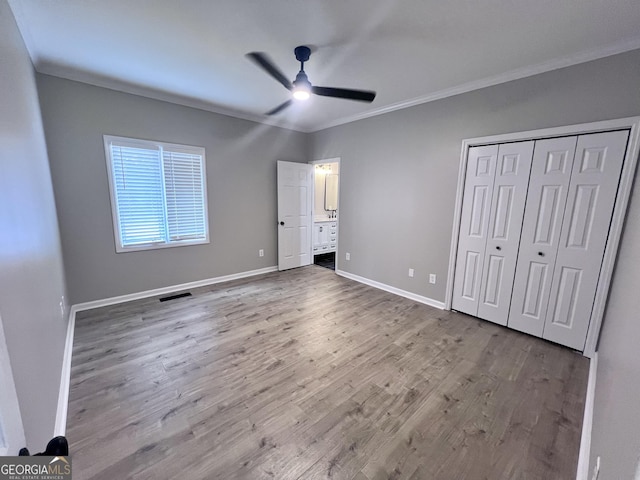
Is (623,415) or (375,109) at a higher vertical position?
(375,109)

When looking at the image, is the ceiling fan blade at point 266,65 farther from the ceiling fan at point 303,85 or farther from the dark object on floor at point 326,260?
the dark object on floor at point 326,260

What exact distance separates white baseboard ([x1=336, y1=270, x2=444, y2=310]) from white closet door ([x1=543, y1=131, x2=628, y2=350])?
116 centimetres

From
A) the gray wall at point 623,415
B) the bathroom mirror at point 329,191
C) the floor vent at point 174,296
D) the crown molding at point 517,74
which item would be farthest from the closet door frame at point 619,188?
the floor vent at point 174,296

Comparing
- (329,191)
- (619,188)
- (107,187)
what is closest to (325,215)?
(329,191)

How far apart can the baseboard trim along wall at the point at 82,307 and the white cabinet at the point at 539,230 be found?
11.3 feet

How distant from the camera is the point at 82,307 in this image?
3.15 m

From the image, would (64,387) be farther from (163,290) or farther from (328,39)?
(328,39)

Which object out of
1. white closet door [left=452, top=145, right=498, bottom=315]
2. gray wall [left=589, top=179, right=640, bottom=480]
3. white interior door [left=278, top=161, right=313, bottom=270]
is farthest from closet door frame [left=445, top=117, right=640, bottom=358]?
white interior door [left=278, top=161, right=313, bottom=270]

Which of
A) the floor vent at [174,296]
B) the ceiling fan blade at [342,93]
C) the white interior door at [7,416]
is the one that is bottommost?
the floor vent at [174,296]

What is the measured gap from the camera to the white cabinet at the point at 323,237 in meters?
5.58

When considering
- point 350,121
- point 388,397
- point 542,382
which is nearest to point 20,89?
point 388,397

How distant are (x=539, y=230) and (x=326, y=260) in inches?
153

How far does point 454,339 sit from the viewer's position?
2686 millimetres

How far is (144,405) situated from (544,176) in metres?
3.98
